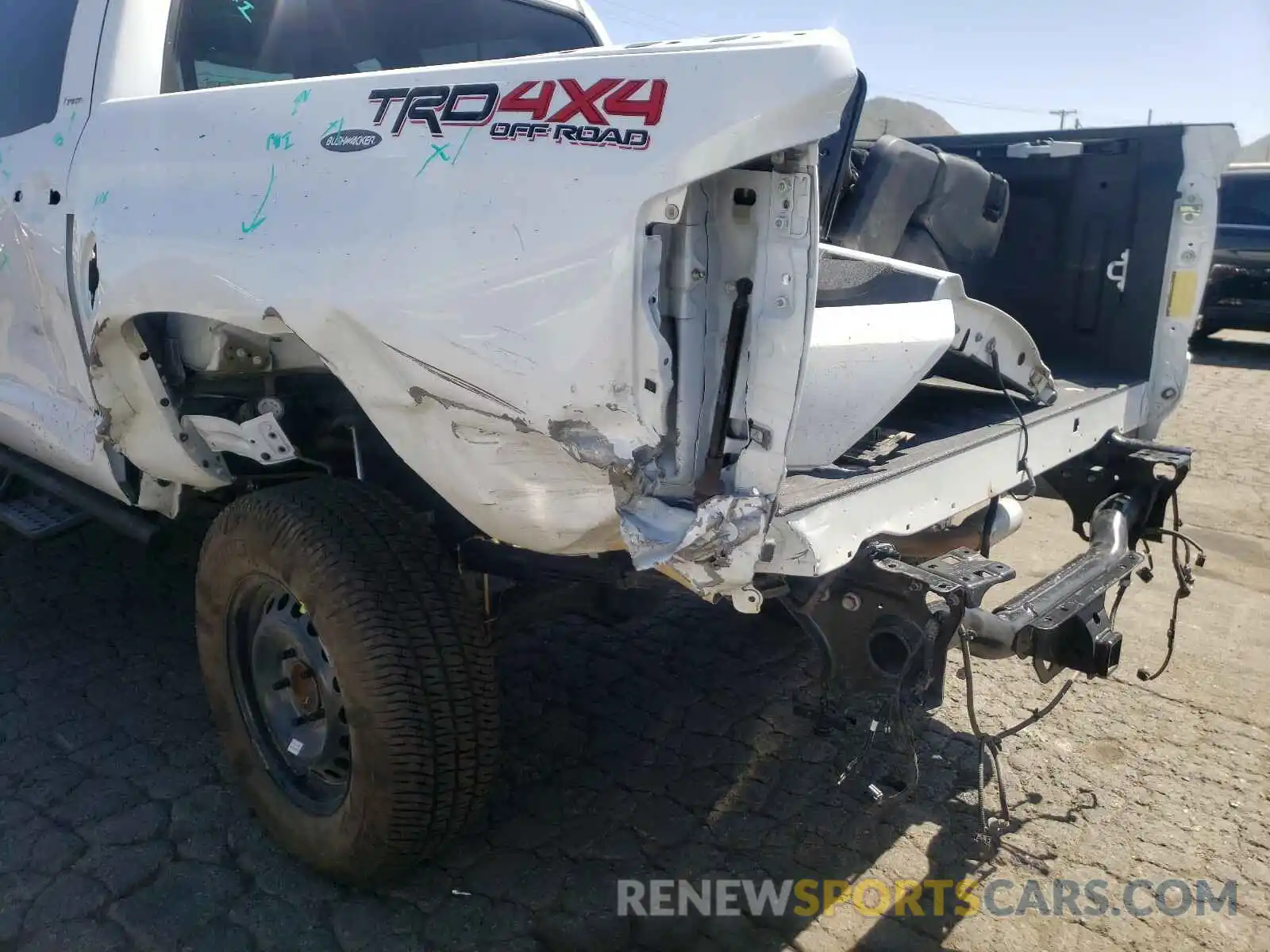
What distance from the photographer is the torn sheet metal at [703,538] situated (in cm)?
183

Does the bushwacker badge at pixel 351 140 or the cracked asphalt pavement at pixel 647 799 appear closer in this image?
the bushwacker badge at pixel 351 140

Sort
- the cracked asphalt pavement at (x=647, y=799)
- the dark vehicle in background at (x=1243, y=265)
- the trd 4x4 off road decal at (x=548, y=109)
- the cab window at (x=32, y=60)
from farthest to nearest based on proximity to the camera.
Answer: the dark vehicle in background at (x=1243, y=265) → the cab window at (x=32, y=60) → the cracked asphalt pavement at (x=647, y=799) → the trd 4x4 off road decal at (x=548, y=109)

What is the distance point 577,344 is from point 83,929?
1865mm

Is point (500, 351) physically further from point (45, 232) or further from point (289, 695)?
point (45, 232)

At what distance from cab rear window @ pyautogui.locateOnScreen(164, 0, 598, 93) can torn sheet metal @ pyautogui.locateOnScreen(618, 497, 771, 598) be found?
201cm

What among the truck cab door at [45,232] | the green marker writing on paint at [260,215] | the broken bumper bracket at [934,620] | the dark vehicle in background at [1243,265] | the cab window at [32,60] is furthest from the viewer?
the dark vehicle in background at [1243,265]

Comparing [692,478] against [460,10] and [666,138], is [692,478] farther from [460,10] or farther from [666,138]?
[460,10]

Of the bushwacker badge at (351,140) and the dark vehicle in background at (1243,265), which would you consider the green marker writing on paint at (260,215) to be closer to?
the bushwacker badge at (351,140)

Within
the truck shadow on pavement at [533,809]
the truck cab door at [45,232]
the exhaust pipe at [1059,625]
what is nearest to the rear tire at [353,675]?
the truck shadow on pavement at [533,809]

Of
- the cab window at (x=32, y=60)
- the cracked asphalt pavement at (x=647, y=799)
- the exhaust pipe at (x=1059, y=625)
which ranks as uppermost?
the cab window at (x=32, y=60)

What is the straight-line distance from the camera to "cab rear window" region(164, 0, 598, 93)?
118 inches

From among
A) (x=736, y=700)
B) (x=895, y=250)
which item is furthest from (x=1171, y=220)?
(x=736, y=700)

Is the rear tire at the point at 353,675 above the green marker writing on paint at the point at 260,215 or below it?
below

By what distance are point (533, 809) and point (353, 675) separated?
32.5 inches
